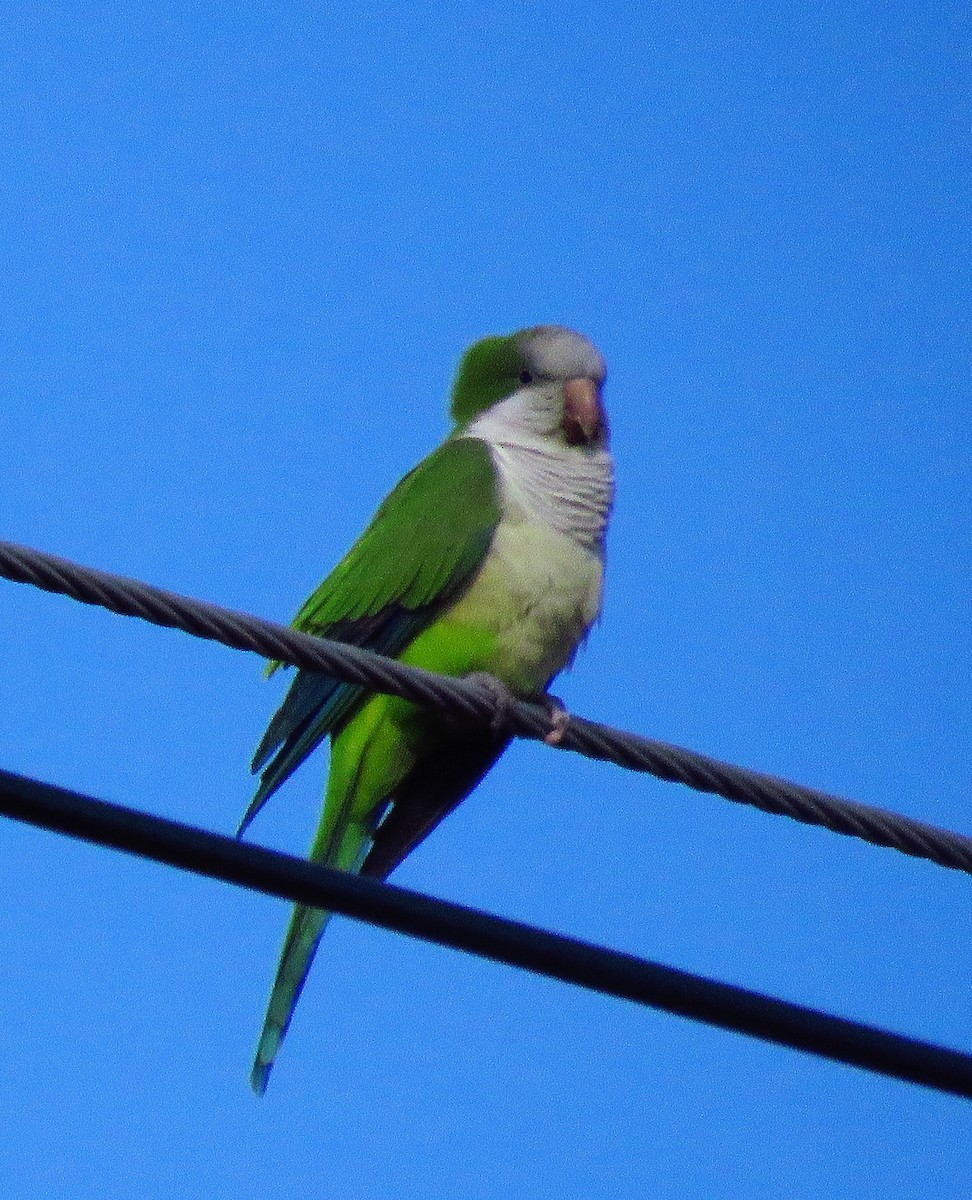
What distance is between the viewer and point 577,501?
476cm

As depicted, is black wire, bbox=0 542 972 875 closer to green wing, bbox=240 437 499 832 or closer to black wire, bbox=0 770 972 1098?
black wire, bbox=0 770 972 1098

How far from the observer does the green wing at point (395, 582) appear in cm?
454

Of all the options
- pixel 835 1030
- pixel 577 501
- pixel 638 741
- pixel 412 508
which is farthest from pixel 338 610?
pixel 835 1030

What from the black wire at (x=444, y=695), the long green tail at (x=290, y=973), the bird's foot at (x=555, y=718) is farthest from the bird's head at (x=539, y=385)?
the black wire at (x=444, y=695)

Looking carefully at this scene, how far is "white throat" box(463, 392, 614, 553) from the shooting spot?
469cm

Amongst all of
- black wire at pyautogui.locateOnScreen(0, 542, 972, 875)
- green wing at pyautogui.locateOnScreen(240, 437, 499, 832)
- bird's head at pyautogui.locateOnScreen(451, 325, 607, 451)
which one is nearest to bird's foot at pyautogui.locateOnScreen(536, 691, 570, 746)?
black wire at pyautogui.locateOnScreen(0, 542, 972, 875)

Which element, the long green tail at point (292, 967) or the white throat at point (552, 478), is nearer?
the long green tail at point (292, 967)

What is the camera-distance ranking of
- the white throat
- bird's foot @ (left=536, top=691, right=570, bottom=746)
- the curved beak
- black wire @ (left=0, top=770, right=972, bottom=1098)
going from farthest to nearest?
1. the curved beak
2. the white throat
3. bird's foot @ (left=536, top=691, right=570, bottom=746)
4. black wire @ (left=0, top=770, right=972, bottom=1098)

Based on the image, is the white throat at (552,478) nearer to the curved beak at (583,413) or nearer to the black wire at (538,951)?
the curved beak at (583,413)

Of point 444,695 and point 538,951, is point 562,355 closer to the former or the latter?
point 444,695

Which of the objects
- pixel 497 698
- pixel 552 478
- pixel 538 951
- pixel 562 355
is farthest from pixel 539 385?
pixel 538 951

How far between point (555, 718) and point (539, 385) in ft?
5.91

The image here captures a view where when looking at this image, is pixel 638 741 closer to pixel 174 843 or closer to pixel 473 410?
pixel 174 843

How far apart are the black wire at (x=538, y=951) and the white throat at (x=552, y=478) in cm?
237
